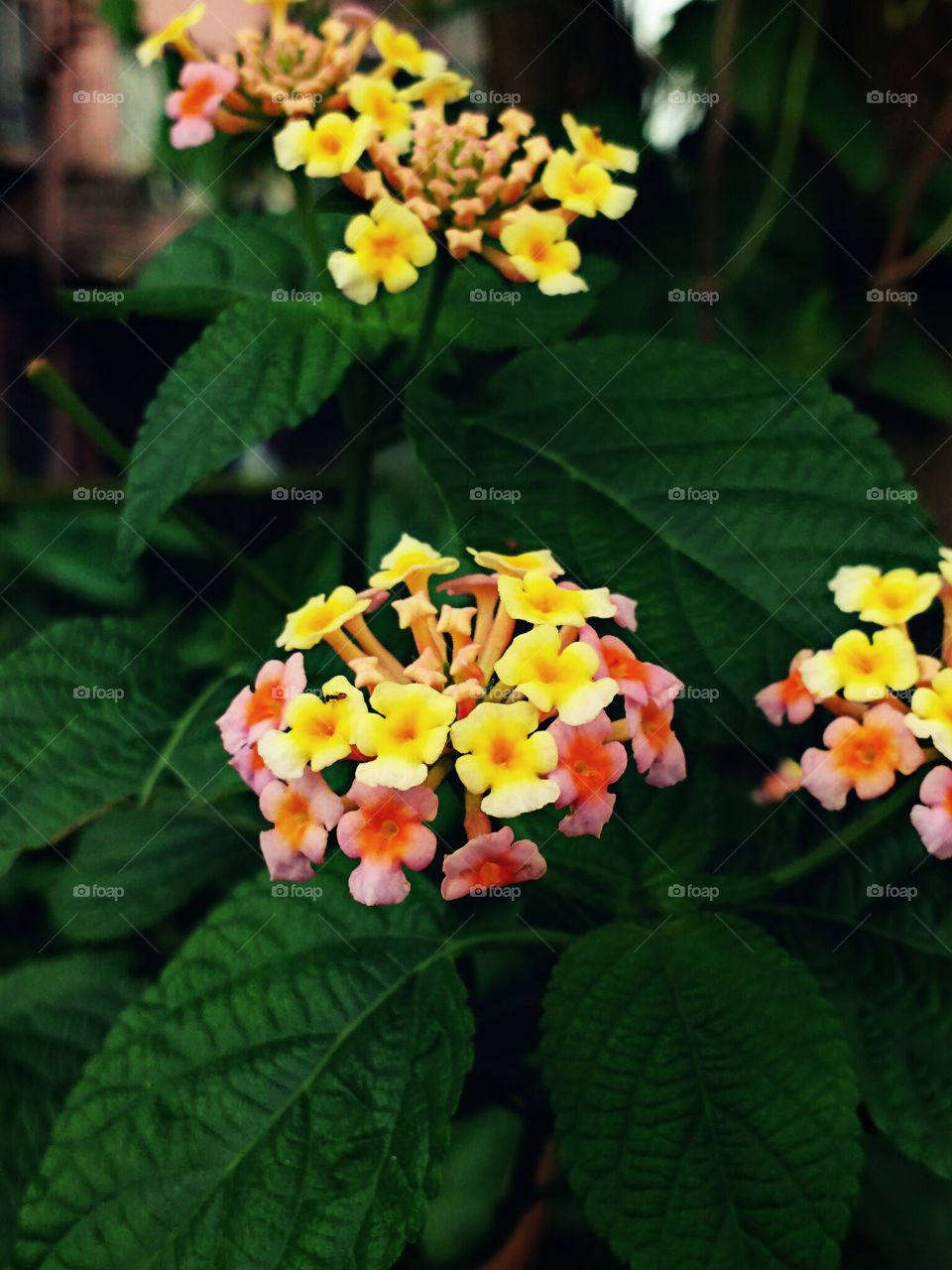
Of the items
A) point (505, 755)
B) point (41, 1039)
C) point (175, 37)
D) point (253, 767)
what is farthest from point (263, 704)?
point (175, 37)

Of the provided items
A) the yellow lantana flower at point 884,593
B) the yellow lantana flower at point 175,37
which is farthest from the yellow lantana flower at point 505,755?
the yellow lantana flower at point 175,37

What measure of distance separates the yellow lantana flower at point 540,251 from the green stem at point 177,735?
1.17 feet

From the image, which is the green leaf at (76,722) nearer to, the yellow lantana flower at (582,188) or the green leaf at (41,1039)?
the green leaf at (41,1039)

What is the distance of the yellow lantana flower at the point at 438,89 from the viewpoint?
73cm

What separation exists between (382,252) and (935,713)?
42cm

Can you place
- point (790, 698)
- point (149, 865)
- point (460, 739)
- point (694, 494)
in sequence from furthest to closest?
point (149, 865) → point (694, 494) → point (790, 698) → point (460, 739)

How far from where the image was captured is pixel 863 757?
1.94 feet

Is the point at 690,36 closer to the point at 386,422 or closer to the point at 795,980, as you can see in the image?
the point at 386,422

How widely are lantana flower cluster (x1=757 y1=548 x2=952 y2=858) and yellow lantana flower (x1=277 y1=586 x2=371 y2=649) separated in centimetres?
26

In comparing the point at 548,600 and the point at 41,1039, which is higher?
the point at 548,600

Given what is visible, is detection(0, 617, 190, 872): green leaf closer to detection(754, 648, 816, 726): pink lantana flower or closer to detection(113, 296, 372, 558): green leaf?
detection(113, 296, 372, 558): green leaf

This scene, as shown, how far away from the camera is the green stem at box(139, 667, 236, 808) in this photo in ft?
2.33

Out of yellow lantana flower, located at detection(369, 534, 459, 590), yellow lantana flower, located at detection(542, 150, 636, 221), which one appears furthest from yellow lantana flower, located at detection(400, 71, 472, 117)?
yellow lantana flower, located at detection(369, 534, 459, 590)

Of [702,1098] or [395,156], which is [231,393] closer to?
[395,156]
